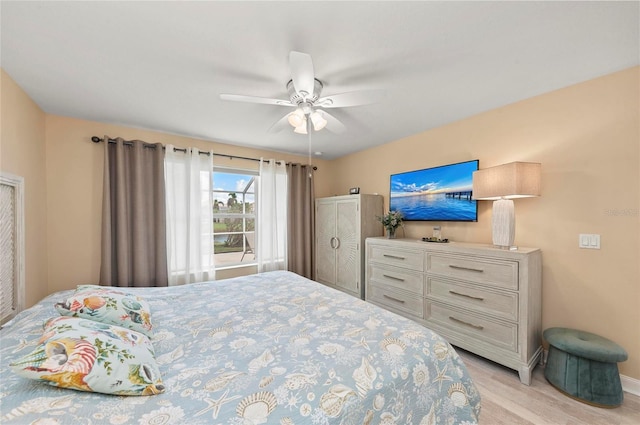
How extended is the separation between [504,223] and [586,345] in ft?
3.20

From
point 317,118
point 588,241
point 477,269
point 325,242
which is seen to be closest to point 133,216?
point 317,118

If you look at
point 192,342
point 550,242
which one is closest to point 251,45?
point 192,342

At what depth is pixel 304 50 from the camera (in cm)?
155

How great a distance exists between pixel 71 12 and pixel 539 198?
3.50 m

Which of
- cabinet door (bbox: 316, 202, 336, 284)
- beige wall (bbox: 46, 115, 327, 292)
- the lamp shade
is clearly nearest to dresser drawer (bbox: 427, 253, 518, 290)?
the lamp shade

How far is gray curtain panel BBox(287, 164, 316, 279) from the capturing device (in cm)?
393

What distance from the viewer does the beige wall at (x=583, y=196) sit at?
180cm

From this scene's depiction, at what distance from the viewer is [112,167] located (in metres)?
2.75

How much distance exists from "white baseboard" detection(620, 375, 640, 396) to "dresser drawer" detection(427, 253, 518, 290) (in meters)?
0.95

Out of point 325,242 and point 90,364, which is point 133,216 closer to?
point 90,364

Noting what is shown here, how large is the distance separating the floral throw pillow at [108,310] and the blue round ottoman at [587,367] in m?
2.82

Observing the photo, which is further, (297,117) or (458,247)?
(458,247)

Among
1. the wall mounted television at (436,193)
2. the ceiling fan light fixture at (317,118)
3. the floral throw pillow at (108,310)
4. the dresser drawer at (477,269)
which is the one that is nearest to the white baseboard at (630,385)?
the dresser drawer at (477,269)

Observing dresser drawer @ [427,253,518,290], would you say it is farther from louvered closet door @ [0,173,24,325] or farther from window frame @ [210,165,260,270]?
louvered closet door @ [0,173,24,325]
